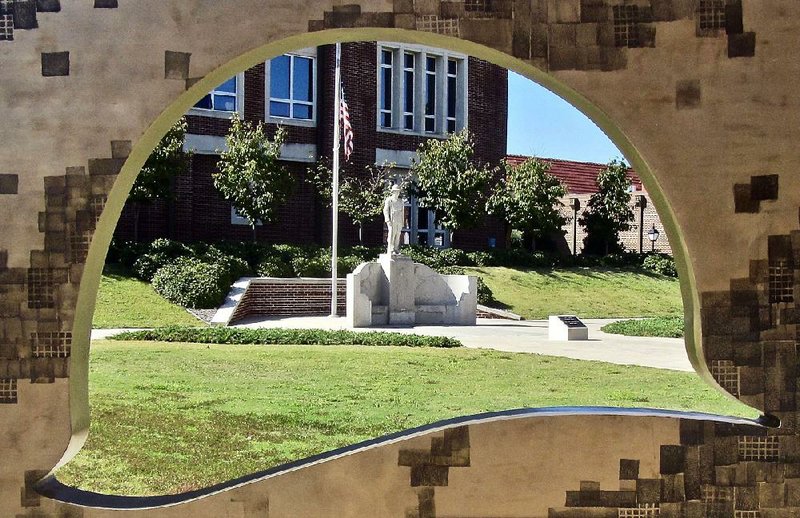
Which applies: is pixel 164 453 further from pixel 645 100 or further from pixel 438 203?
pixel 438 203

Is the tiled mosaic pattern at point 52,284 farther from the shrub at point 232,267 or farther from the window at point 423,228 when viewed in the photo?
the window at point 423,228

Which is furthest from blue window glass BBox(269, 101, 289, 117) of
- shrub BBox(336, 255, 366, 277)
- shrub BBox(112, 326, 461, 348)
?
shrub BBox(112, 326, 461, 348)

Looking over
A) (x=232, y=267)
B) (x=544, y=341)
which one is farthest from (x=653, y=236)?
(x=544, y=341)

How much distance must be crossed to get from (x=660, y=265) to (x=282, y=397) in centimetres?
2474

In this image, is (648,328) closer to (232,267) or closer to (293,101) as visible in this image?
(232,267)

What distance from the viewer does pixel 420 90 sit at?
3155 cm

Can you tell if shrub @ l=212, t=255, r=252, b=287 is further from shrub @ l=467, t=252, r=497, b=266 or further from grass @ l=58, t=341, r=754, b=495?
shrub @ l=467, t=252, r=497, b=266

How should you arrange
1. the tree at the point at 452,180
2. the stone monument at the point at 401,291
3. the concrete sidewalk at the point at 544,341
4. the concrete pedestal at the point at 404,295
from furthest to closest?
1. the tree at the point at 452,180
2. the stone monument at the point at 401,291
3. the concrete pedestal at the point at 404,295
4. the concrete sidewalk at the point at 544,341

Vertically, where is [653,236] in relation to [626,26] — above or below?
below

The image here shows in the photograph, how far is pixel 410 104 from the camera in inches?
1264

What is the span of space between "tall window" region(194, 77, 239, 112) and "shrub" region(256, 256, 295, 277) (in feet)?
18.9

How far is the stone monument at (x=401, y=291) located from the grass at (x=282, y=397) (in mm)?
5443

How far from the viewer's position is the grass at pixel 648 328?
19219 mm

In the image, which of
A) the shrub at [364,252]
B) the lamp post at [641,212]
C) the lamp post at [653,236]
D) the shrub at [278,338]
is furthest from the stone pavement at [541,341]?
the lamp post at [641,212]
